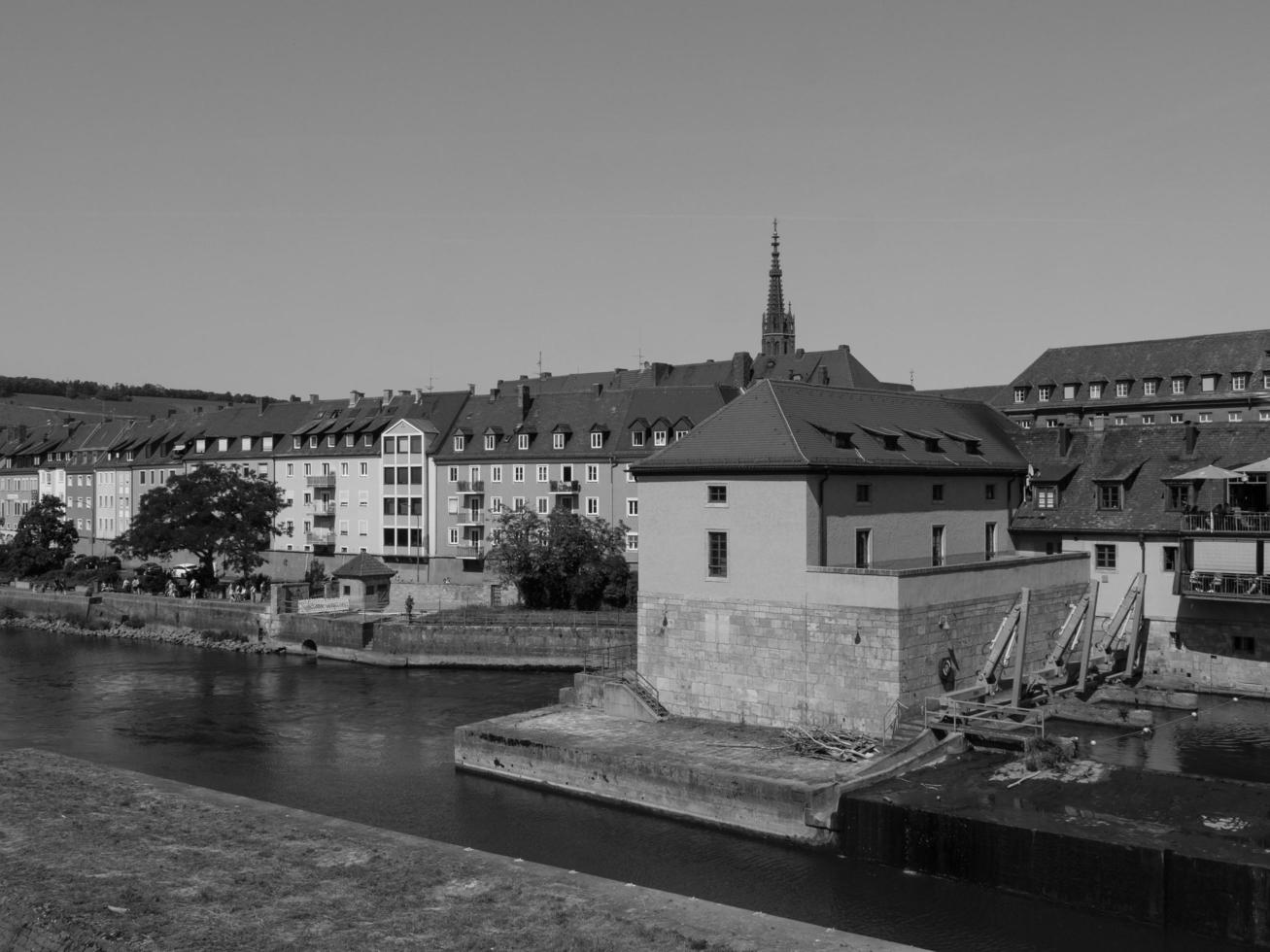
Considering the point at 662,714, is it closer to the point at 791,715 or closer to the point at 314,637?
the point at 791,715

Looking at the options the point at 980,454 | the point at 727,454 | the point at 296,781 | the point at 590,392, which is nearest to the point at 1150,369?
the point at 590,392

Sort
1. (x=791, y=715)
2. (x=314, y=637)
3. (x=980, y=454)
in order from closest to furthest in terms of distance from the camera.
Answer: (x=791, y=715) → (x=980, y=454) → (x=314, y=637)

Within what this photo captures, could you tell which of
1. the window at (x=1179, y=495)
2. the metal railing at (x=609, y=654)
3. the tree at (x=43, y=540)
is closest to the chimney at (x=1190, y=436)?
the window at (x=1179, y=495)

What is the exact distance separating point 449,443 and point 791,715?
44.4 metres

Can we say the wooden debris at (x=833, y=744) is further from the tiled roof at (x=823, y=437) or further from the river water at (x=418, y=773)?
the tiled roof at (x=823, y=437)

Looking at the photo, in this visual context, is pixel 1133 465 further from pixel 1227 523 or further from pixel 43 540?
pixel 43 540

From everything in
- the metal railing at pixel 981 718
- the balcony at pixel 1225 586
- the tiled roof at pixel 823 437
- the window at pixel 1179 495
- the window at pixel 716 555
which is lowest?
the metal railing at pixel 981 718

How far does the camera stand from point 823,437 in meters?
35.7

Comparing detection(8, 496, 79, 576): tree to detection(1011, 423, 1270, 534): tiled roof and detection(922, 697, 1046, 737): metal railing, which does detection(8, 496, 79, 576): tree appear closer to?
detection(1011, 423, 1270, 534): tiled roof

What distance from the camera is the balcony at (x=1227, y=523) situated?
124 feet

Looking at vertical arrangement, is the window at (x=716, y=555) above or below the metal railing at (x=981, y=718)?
above

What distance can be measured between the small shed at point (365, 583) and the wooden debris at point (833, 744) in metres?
36.8

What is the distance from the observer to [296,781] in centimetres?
3366

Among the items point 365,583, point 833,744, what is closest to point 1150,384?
point 365,583
